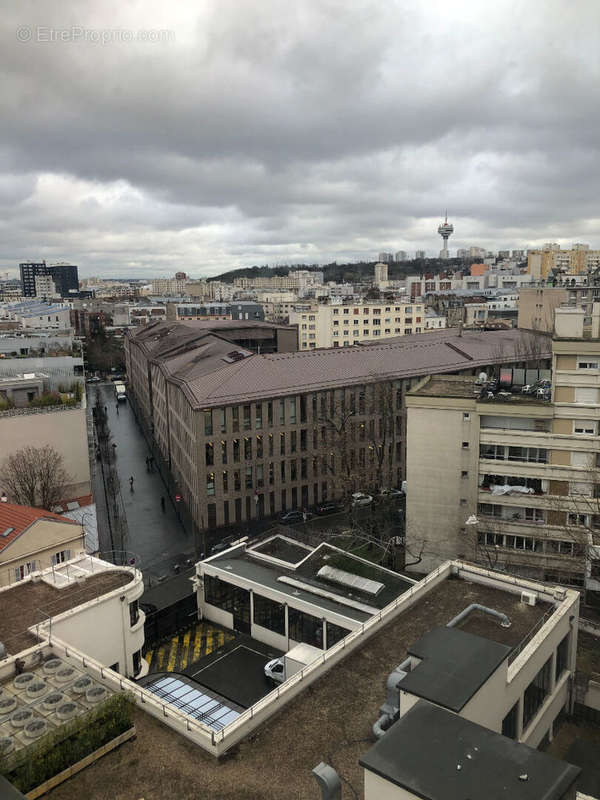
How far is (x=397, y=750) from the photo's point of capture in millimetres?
12531

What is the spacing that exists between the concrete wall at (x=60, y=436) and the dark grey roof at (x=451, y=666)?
1560 inches

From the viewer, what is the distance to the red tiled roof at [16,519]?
31922mm

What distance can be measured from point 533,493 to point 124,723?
2873 cm

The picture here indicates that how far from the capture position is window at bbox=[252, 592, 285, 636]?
101 ft

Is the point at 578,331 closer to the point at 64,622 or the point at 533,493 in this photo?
the point at 533,493

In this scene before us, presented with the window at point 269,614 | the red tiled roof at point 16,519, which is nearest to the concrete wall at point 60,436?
the red tiled roof at point 16,519

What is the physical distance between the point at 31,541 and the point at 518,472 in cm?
2905

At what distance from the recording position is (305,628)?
97.0 ft

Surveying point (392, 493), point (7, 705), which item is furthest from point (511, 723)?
point (392, 493)

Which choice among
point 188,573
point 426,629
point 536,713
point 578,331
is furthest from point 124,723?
point 578,331

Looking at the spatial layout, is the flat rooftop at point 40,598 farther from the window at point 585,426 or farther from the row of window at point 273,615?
the window at point 585,426

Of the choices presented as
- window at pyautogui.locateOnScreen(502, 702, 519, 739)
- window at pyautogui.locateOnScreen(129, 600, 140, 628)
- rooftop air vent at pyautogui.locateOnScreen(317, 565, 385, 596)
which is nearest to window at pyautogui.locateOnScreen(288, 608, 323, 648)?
rooftop air vent at pyautogui.locateOnScreen(317, 565, 385, 596)

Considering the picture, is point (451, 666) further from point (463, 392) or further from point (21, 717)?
point (463, 392)

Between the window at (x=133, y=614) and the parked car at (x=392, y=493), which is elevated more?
the window at (x=133, y=614)
